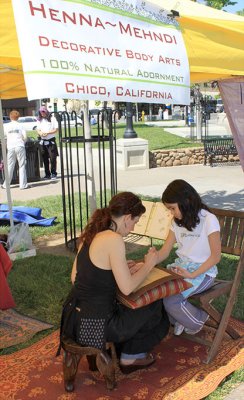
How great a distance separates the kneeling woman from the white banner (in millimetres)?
717

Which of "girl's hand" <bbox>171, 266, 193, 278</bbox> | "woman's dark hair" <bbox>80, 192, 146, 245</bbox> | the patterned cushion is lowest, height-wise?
the patterned cushion

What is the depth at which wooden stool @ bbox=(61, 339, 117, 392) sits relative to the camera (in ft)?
9.27

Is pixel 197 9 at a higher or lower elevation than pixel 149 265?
higher

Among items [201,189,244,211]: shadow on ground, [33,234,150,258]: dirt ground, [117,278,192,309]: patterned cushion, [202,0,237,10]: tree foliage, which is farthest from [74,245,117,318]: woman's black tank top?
[202,0,237,10]: tree foliage

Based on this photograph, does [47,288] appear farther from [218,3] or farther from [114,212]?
[218,3]

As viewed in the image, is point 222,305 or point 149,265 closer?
point 149,265

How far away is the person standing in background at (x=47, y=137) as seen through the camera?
11344 millimetres

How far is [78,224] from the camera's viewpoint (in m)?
7.48

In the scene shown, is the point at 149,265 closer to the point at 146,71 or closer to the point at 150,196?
the point at 146,71

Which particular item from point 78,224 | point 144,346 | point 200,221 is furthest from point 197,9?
point 78,224

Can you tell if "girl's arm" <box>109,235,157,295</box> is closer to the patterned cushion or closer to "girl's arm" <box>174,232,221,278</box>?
the patterned cushion

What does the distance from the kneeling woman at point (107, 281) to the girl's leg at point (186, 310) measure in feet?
0.75

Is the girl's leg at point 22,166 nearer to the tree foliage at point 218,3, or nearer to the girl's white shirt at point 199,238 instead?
the girl's white shirt at point 199,238

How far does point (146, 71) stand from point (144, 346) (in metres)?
1.82
